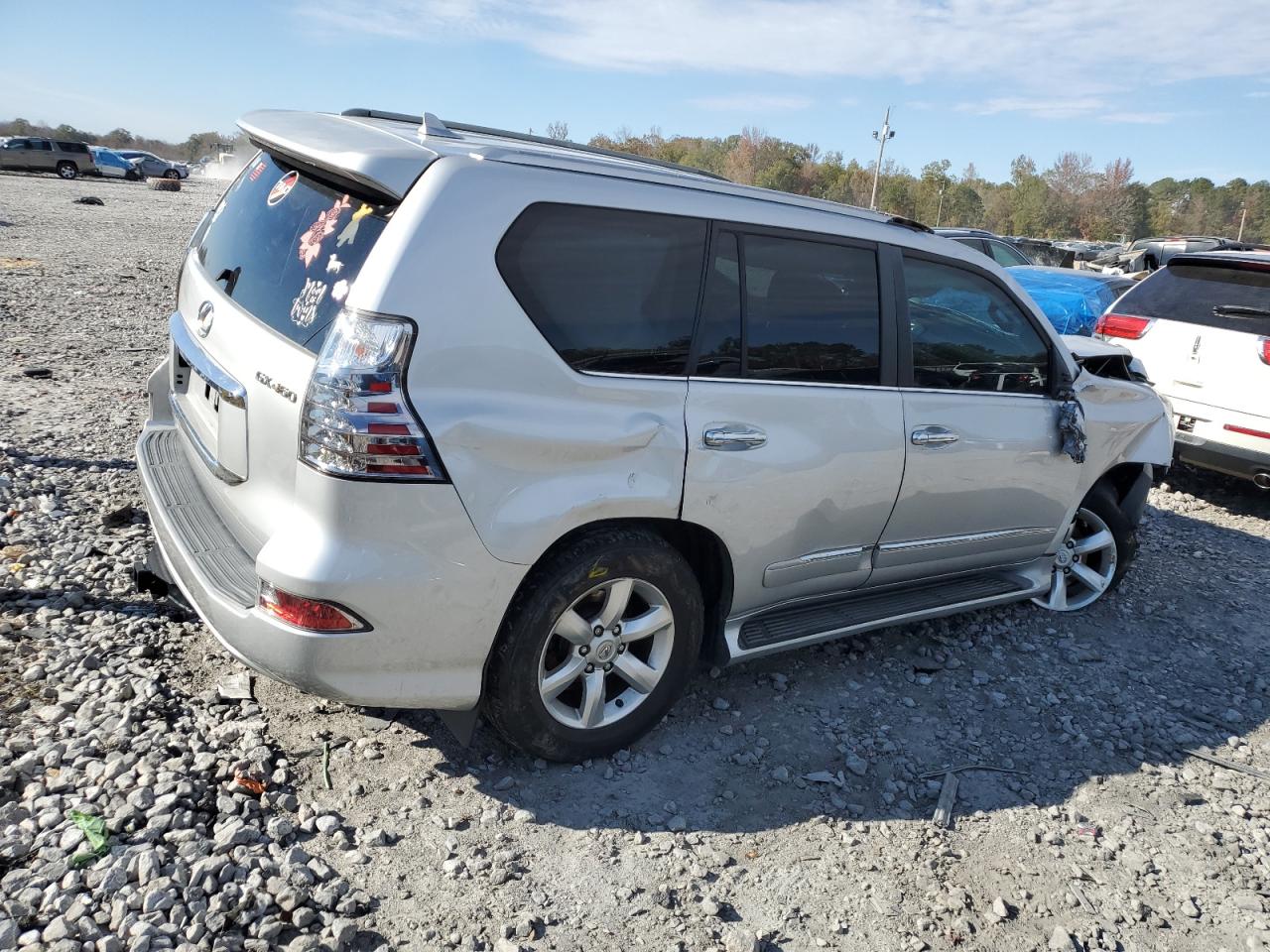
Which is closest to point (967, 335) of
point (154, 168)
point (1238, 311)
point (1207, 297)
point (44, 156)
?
point (1238, 311)

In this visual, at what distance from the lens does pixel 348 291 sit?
269 centimetres

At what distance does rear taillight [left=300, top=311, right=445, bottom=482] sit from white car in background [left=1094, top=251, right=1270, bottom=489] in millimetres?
6172

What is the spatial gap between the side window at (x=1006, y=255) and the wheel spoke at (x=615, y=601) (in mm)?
12049

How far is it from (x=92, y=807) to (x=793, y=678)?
261 cm

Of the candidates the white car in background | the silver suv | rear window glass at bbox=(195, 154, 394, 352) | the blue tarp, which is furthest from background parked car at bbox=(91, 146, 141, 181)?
the silver suv

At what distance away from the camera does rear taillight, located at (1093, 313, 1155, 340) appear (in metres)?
7.26

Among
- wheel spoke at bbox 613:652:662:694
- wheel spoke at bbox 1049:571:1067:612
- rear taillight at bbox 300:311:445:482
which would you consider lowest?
wheel spoke at bbox 1049:571:1067:612

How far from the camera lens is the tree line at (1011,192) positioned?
232ft

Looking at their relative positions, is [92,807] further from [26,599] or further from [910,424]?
[910,424]

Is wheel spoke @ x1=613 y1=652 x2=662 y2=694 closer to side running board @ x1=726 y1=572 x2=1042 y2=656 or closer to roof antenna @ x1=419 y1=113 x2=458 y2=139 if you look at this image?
side running board @ x1=726 y1=572 x2=1042 y2=656

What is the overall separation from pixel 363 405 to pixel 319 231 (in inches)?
27.4

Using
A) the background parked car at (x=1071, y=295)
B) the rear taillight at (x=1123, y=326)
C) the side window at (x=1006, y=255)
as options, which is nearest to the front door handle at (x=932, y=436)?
the rear taillight at (x=1123, y=326)

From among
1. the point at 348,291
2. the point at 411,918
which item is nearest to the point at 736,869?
the point at 411,918

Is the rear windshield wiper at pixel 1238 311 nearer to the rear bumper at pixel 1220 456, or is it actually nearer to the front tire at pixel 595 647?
the rear bumper at pixel 1220 456
